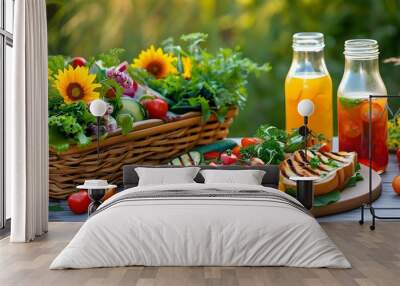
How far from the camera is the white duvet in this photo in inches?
167

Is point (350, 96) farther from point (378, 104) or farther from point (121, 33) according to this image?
point (121, 33)

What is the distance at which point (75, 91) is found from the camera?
587 centimetres

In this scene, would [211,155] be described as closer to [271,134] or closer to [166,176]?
[271,134]

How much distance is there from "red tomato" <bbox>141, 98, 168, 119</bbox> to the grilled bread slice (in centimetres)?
89

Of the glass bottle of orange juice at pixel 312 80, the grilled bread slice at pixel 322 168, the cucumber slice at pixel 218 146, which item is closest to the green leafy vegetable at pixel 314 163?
the grilled bread slice at pixel 322 168

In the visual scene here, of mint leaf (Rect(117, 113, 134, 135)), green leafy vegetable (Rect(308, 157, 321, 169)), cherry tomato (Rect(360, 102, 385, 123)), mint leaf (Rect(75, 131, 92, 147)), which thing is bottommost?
green leafy vegetable (Rect(308, 157, 321, 169))

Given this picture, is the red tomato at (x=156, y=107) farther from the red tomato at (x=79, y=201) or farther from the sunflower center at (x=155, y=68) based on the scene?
the red tomato at (x=79, y=201)

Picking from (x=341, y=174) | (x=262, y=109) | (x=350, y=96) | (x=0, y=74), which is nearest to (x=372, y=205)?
(x=341, y=174)

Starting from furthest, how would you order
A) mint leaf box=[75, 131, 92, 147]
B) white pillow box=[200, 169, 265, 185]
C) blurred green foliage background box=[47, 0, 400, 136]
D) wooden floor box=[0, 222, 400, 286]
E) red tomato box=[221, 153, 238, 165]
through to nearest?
blurred green foliage background box=[47, 0, 400, 136] → red tomato box=[221, 153, 238, 165] → mint leaf box=[75, 131, 92, 147] → white pillow box=[200, 169, 265, 185] → wooden floor box=[0, 222, 400, 286]

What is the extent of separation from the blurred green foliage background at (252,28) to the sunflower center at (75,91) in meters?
1.38

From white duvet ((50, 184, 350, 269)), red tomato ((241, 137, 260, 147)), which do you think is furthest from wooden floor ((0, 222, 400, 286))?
red tomato ((241, 137, 260, 147))

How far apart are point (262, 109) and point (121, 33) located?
4.20ft

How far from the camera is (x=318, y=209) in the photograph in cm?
570

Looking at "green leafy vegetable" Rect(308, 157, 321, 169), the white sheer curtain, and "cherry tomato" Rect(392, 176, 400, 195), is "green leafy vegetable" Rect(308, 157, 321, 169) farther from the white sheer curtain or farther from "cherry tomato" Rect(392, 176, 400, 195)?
the white sheer curtain
